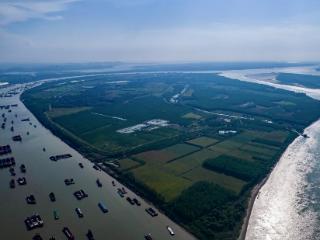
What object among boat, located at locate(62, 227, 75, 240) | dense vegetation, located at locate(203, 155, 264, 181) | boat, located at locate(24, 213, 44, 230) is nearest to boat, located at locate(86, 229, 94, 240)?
boat, located at locate(62, 227, 75, 240)

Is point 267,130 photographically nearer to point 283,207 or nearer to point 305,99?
point 283,207

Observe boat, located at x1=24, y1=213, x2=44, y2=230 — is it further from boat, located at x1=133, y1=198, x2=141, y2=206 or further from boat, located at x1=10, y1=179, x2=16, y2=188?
boat, located at x1=133, y1=198, x2=141, y2=206

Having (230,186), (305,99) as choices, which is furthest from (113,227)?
(305,99)

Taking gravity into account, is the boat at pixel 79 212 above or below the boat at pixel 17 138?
below

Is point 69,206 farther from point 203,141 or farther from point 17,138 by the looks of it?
point 17,138

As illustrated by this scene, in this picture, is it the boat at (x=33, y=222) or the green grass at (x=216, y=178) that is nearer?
the boat at (x=33, y=222)

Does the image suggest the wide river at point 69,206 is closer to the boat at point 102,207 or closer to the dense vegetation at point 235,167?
the boat at point 102,207

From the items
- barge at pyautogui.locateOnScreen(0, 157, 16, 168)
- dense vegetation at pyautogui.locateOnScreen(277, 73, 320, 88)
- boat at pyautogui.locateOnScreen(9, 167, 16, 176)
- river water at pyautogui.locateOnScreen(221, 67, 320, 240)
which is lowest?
river water at pyautogui.locateOnScreen(221, 67, 320, 240)

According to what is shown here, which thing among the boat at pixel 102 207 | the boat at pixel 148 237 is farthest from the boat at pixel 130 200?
the boat at pixel 148 237
